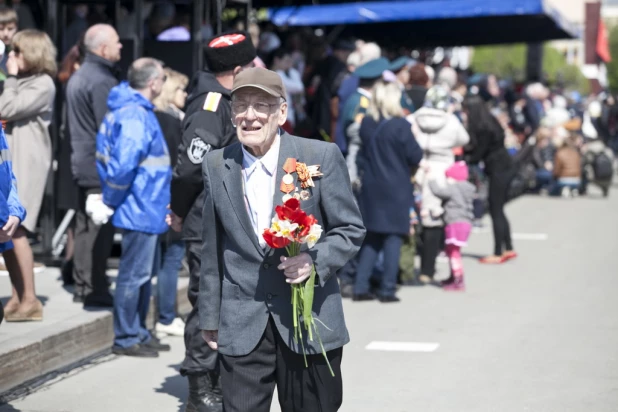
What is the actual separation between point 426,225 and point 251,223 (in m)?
6.65

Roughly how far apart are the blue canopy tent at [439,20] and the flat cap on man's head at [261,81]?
39.8 ft

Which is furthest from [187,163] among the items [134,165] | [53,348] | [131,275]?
[53,348]

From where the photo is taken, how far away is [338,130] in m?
11.9

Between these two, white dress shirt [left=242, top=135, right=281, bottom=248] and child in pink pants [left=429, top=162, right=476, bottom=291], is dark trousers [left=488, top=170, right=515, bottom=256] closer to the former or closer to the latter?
child in pink pants [left=429, top=162, right=476, bottom=291]

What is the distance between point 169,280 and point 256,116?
4127 mm

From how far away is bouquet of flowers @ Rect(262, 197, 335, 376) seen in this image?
13.9ft

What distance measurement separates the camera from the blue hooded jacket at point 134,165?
7398 millimetres

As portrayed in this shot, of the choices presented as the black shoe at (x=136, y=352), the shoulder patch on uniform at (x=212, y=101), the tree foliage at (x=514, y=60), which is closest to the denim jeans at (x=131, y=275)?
the black shoe at (x=136, y=352)

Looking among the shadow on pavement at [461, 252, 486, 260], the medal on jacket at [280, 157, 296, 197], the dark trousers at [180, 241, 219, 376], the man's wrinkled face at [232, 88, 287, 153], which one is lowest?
the shadow on pavement at [461, 252, 486, 260]

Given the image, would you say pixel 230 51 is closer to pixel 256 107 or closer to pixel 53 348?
pixel 256 107

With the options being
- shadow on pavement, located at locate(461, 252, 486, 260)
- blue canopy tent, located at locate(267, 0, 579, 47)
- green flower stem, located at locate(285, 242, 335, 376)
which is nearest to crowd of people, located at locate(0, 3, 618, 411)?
green flower stem, located at locate(285, 242, 335, 376)

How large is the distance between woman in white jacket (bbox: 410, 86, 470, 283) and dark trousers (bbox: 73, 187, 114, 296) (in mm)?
3286

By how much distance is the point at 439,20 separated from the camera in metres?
20.2

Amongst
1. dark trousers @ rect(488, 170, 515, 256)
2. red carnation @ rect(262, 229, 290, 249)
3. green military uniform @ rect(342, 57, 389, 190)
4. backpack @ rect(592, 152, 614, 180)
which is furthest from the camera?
backpack @ rect(592, 152, 614, 180)
